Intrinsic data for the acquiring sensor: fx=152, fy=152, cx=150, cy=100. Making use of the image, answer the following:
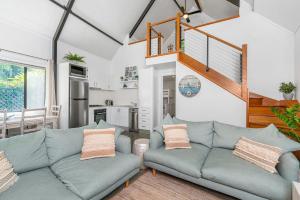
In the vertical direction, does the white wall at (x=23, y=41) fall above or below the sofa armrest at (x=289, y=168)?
above

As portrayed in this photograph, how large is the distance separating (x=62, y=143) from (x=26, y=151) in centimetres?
37

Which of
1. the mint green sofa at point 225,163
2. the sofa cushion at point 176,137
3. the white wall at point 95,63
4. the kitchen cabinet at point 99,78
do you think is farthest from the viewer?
the kitchen cabinet at point 99,78

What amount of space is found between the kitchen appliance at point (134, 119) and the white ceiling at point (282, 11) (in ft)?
14.6

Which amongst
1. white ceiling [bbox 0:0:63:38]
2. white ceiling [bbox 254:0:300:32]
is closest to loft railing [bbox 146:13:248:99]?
white ceiling [bbox 254:0:300:32]

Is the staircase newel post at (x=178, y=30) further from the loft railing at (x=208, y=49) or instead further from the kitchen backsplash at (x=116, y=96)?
the kitchen backsplash at (x=116, y=96)

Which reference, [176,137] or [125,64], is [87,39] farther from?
Result: [176,137]

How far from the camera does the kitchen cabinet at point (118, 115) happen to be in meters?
5.36

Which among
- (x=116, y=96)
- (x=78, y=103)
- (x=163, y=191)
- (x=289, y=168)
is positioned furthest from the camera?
(x=116, y=96)

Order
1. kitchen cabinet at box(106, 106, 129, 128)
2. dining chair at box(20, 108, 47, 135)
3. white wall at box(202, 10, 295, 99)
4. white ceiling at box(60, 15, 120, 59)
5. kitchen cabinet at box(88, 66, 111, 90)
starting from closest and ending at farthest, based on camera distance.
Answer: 1. dining chair at box(20, 108, 47, 135)
2. white wall at box(202, 10, 295, 99)
3. white ceiling at box(60, 15, 120, 59)
4. kitchen cabinet at box(106, 106, 129, 128)
5. kitchen cabinet at box(88, 66, 111, 90)

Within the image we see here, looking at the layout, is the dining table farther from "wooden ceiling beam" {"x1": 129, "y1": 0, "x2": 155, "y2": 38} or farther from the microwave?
"wooden ceiling beam" {"x1": 129, "y1": 0, "x2": 155, "y2": 38}

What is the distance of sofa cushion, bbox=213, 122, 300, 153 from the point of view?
Result: 1836mm

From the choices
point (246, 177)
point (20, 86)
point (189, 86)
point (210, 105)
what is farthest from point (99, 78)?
point (246, 177)

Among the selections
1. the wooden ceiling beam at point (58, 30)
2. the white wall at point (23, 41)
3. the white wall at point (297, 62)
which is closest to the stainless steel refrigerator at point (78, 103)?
the wooden ceiling beam at point (58, 30)

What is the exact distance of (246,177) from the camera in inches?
64.1
